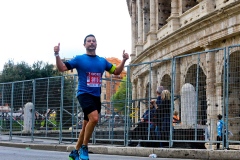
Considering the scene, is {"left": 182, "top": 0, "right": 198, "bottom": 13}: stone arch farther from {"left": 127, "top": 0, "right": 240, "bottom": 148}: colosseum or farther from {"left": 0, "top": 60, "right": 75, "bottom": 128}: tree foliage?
{"left": 0, "top": 60, "right": 75, "bottom": 128}: tree foliage

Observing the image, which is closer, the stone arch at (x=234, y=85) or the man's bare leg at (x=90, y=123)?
the man's bare leg at (x=90, y=123)

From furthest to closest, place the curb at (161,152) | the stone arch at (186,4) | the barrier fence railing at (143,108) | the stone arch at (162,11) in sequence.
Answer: the stone arch at (162,11), the stone arch at (186,4), the barrier fence railing at (143,108), the curb at (161,152)

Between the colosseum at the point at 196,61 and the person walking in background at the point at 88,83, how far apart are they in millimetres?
3792

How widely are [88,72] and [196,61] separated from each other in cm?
515

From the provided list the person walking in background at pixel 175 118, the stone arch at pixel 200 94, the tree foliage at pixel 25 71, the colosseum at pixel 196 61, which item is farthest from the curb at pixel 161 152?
the tree foliage at pixel 25 71

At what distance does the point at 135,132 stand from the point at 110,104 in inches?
114

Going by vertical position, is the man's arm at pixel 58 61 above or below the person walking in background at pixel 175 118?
above

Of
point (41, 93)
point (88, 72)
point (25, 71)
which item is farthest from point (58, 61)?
point (25, 71)

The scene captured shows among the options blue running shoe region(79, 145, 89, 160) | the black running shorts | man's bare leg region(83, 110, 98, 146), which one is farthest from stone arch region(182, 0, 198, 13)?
blue running shoe region(79, 145, 89, 160)

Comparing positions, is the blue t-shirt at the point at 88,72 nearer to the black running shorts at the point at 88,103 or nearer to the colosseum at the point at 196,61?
the black running shorts at the point at 88,103

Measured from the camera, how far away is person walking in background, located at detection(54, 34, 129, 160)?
678 centimetres

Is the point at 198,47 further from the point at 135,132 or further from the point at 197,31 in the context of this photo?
the point at 135,132

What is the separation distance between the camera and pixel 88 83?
6895 millimetres

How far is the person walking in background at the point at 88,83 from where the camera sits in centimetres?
678
